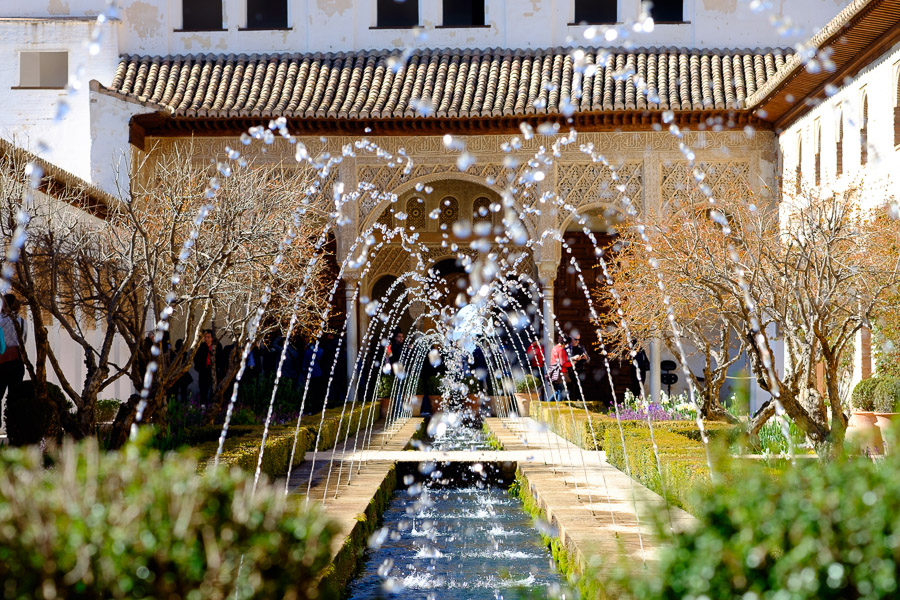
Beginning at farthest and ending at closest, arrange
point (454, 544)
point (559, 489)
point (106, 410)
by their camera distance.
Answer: point (106, 410)
point (559, 489)
point (454, 544)

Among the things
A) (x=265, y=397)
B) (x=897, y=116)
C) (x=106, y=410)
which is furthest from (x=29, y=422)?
(x=897, y=116)

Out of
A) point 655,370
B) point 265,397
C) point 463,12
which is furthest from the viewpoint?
point 463,12

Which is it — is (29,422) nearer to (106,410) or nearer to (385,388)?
(106,410)

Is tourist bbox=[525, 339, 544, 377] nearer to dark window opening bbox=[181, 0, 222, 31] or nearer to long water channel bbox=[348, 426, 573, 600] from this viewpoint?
long water channel bbox=[348, 426, 573, 600]

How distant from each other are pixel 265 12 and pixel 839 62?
10.1 m

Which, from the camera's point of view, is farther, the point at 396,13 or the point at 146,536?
the point at 396,13

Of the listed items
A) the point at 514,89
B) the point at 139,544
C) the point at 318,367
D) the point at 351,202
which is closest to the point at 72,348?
the point at 318,367

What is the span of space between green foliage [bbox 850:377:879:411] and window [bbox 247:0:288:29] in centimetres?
1219

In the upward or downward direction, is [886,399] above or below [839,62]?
below

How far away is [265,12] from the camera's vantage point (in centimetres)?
1920

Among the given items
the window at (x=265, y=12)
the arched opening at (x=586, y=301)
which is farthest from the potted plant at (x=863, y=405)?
the window at (x=265, y=12)

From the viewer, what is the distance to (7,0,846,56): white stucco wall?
18344mm

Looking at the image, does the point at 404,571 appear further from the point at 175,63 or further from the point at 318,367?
the point at 175,63

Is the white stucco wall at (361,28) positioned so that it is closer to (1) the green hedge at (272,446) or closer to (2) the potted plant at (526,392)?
(2) the potted plant at (526,392)
